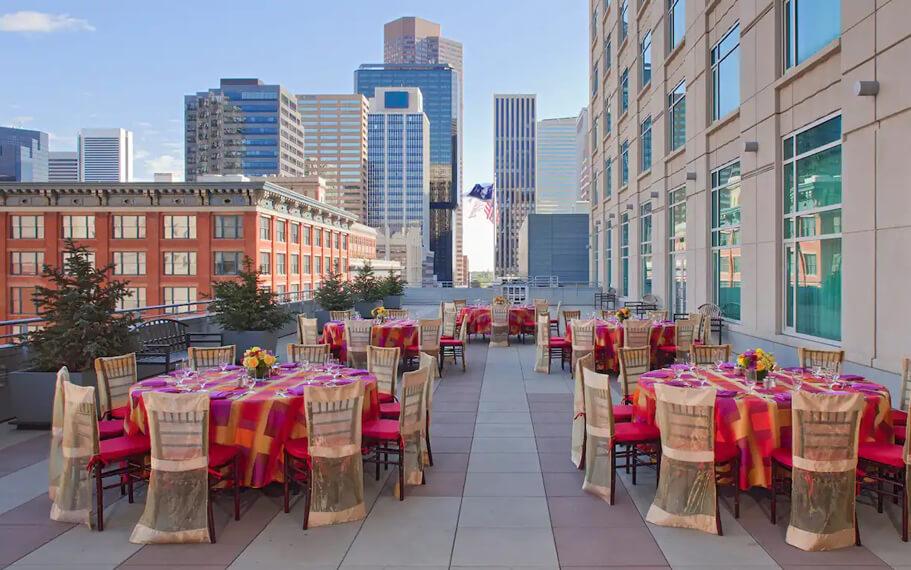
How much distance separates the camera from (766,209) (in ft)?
40.4

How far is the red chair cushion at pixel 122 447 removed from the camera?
5207mm

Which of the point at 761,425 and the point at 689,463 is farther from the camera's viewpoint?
the point at 761,425

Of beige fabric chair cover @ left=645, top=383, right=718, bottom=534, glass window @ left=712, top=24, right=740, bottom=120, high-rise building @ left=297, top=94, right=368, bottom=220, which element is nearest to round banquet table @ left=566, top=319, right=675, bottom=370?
glass window @ left=712, top=24, right=740, bottom=120

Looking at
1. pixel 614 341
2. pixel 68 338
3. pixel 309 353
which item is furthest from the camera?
pixel 614 341

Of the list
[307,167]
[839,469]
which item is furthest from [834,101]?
[307,167]

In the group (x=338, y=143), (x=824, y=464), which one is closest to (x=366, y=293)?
(x=824, y=464)

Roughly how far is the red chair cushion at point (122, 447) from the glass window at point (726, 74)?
14.1 meters

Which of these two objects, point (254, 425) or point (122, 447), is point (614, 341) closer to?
point (254, 425)

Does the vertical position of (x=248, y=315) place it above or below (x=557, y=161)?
below

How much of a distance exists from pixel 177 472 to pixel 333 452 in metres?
1.23

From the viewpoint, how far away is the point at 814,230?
1077 cm

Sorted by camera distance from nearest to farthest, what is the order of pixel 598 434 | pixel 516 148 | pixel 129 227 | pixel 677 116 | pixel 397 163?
pixel 598 434 < pixel 677 116 < pixel 129 227 < pixel 397 163 < pixel 516 148

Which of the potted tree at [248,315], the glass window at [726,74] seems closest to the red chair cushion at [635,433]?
the potted tree at [248,315]

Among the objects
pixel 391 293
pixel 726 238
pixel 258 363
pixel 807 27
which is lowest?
pixel 258 363
